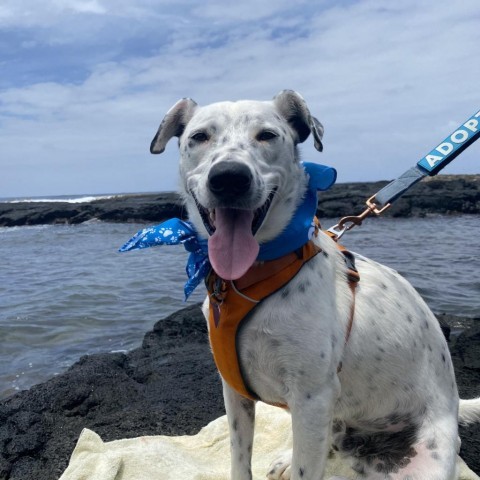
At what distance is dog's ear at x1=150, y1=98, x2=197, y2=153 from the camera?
2945 millimetres

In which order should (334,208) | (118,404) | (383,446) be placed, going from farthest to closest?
(334,208), (118,404), (383,446)

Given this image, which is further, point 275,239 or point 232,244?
point 275,239

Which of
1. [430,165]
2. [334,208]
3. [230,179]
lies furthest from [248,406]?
[334,208]

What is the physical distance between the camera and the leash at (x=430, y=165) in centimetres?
333

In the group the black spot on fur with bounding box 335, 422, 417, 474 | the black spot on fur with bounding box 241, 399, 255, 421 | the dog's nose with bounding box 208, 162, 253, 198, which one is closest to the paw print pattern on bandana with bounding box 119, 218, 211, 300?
the dog's nose with bounding box 208, 162, 253, 198

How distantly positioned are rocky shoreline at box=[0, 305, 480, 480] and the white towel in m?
0.30

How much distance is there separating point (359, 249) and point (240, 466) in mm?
14202

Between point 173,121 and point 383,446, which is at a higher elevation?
point 173,121

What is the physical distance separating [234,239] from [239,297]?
26 cm

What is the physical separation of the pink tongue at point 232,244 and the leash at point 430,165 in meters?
0.92

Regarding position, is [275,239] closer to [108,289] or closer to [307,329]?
[307,329]

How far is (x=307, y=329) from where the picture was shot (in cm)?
245

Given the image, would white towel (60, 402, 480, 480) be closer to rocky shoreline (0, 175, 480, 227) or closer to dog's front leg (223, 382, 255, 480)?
dog's front leg (223, 382, 255, 480)

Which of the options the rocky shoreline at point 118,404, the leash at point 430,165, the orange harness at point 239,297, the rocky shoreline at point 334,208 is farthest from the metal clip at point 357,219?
the rocky shoreline at point 334,208
